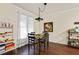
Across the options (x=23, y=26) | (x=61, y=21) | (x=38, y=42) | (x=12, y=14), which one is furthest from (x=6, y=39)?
(x=61, y=21)

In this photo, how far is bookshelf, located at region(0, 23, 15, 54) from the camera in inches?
105

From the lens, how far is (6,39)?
2766 millimetres

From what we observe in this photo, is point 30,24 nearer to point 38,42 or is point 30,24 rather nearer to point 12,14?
point 12,14

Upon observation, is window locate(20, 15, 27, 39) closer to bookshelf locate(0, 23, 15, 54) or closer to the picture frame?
bookshelf locate(0, 23, 15, 54)

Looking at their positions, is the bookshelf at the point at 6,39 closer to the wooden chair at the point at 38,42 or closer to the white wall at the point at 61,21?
the wooden chair at the point at 38,42

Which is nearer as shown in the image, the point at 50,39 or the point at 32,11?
the point at 32,11

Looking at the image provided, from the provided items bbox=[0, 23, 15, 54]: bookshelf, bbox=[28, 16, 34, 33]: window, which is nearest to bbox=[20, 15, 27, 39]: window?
bbox=[28, 16, 34, 33]: window

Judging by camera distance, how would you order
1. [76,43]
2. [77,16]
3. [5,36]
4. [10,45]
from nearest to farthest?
[5,36] → [10,45] → [77,16] → [76,43]

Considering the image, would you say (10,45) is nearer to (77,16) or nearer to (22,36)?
(22,36)

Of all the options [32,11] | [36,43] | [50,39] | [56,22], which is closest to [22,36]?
[36,43]

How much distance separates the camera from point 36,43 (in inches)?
130

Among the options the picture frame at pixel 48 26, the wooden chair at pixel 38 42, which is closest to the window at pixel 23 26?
the wooden chair at pixel 38 42

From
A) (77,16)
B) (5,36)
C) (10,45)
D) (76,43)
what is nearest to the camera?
(5,36)

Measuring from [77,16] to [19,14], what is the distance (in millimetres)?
2278
